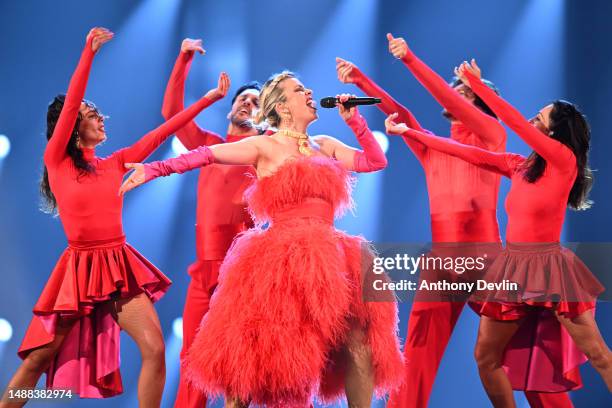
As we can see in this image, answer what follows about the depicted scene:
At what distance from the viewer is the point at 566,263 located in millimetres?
3869

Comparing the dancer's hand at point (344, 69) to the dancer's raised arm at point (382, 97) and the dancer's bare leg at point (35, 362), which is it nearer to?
the dancer's raised arm at point (382, 97)

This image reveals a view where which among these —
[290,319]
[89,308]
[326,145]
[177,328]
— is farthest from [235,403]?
[177,328]

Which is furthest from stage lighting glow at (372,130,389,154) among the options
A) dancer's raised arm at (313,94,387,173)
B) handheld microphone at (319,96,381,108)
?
handheld microphone at (319,96,381,108)

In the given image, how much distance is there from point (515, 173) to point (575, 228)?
178 centimetres

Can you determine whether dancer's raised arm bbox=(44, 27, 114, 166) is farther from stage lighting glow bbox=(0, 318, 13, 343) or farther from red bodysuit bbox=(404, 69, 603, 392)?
stage lighting glow bbox=(0, 318, 13, 343)

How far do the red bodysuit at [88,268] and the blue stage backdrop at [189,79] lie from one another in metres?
1.53

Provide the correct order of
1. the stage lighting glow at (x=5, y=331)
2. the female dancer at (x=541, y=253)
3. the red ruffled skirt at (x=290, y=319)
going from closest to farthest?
1. the red ruffled skirt at (x=290, y=319)
2. the female dancer at (x=541, y=253)
3. the stage lighting glow at (x=5, y=331)

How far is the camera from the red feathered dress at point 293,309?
328 cm

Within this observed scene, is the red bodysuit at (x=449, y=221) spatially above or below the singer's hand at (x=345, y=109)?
below

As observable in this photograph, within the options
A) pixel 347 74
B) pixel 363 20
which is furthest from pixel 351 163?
pixel 363 20

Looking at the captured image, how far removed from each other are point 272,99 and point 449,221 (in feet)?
4.13

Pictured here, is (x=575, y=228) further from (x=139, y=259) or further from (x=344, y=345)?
Answer: (x=139, y=259)

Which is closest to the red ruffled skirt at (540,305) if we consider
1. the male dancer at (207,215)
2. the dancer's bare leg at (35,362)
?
the male dancer at (207,215)

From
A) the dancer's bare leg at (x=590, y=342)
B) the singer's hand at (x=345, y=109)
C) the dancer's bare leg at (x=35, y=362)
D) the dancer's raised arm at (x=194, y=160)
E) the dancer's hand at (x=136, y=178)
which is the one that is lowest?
the dancer's bare leg at (x=35, y=362)
